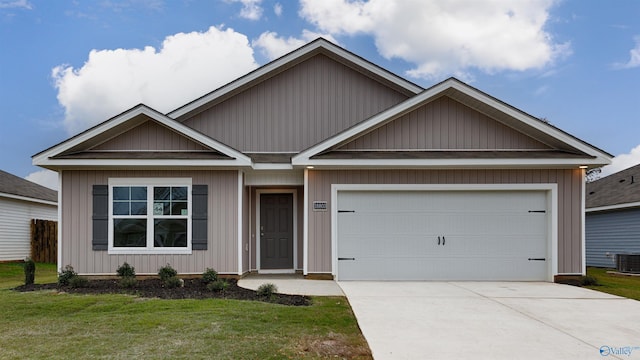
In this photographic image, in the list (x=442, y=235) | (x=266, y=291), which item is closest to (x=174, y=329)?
(x=266, y=291)

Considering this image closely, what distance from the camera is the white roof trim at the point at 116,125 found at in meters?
10.9

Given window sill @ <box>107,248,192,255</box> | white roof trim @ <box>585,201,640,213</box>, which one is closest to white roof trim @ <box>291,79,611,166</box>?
window sill @ <box>107,248,192,255</box>

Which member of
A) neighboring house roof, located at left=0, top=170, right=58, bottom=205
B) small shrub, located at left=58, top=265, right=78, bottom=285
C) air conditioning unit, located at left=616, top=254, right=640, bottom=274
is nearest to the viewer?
small shrub, located at left=58, top=265, right=78, bottom=285

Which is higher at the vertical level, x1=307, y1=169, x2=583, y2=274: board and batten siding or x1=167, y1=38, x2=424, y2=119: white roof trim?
x1=167, y1=38, x2=424, y2=119: white roof trim

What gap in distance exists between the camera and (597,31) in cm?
1569

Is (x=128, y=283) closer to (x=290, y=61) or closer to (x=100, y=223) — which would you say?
(x=100, y=223)

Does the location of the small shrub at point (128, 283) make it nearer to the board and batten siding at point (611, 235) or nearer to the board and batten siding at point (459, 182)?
the board and batten siding at point (459, 182)

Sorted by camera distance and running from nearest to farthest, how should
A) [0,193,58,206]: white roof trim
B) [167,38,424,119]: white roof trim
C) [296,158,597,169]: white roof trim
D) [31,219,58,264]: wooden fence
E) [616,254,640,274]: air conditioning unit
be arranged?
[296,158,597,169]: white roof trim < [167,38,424,119]: white roof trim < [616,254,640,274]: air conditioning unit < [0,193,58,206]: white roof trim < [31,219,58,264]: wooden fence

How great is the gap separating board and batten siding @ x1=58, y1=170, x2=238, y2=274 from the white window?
0.51 ft

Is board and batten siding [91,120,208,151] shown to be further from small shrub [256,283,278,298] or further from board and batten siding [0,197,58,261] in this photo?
board and batten siding [0,197,58,261]

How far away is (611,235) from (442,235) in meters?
10.0

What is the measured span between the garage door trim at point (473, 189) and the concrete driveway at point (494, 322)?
3.49ft

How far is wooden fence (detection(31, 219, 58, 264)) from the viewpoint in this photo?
20656mm

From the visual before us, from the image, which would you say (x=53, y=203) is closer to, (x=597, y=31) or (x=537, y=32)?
(x=537, y=32)
